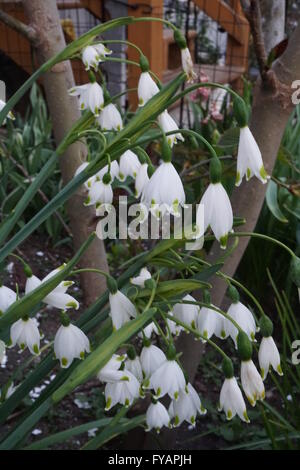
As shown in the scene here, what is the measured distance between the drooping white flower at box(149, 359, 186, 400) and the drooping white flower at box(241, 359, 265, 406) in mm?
99

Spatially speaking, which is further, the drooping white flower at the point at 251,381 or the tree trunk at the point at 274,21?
the tree trunk at the point at 274,21

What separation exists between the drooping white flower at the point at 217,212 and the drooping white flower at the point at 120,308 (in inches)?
7.0

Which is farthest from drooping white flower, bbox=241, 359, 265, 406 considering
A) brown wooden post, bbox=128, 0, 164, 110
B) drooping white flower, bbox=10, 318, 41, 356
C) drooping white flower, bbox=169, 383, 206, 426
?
brown wooden post, bbox=128, 0, 164, 110

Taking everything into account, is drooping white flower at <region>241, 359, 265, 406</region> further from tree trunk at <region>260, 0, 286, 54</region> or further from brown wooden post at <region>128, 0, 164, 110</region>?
brown wooden post at <region>128, 0, 164, 110</region>

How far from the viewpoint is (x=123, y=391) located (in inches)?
40.2

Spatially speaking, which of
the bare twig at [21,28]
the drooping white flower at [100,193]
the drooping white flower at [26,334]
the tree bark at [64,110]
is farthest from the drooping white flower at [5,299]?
the bare twig at [21,28]

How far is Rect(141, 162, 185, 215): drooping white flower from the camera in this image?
866 mm

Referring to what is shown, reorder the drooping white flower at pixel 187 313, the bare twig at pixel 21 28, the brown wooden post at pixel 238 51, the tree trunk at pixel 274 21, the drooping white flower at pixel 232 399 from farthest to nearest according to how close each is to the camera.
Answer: the brown wooden post at pixel 238 51 → the tree trunk at pixel 274 21 → the bare twig at pixel 21 28 → the drooping white flower at pixel 187 313 → the drooping white flower at pixel 232 399

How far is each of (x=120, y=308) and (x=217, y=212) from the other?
0.72 feet

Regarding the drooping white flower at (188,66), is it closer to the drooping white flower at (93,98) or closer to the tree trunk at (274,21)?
the drooping white flower at (93,98)

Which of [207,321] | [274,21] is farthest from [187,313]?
[274,21]

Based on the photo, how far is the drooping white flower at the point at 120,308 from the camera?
3.05ft

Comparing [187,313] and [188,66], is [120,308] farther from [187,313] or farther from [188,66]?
[188,66]
